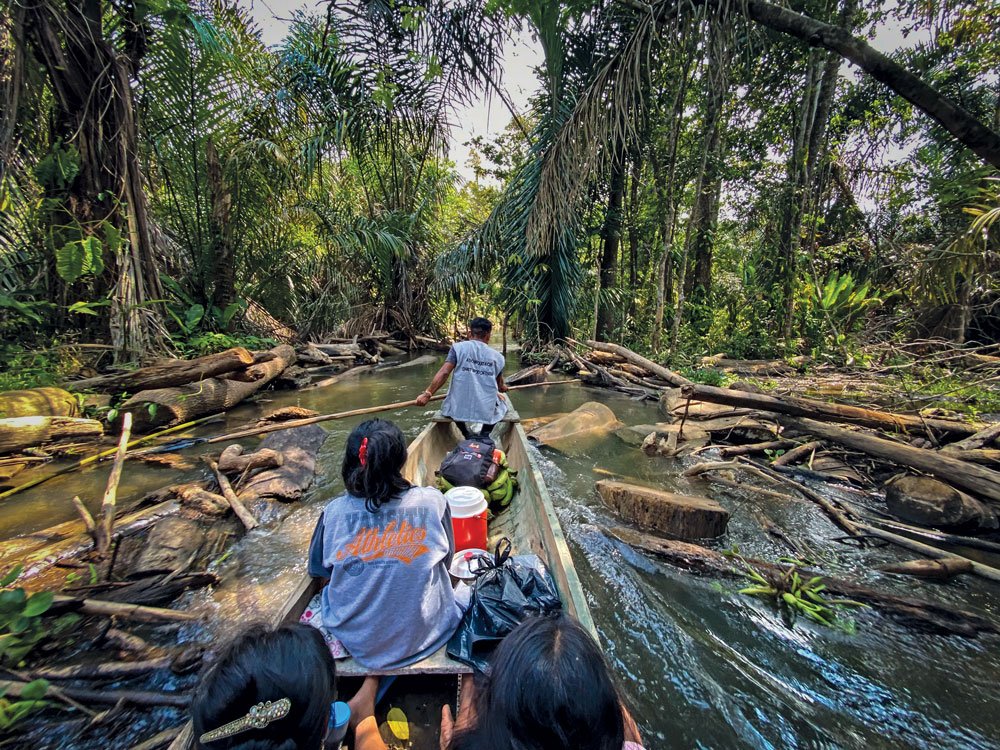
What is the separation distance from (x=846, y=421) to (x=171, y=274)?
962 cm

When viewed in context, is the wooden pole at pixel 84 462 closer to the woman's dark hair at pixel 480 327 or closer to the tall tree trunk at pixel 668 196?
the woman's dark hair at pixel 480 327

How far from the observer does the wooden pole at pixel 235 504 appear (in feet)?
10.9

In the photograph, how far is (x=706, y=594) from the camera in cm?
262

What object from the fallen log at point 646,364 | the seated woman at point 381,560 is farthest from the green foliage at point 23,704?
the fallen log at point 646,364

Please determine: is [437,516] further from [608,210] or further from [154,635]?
[608,210]

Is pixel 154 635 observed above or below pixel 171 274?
below

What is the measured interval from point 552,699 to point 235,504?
3.53 meters

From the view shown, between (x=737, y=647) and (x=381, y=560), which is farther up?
(x=381, y=560)

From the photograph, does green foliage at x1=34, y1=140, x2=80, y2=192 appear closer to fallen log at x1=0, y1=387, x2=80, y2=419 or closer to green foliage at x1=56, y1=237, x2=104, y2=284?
green foliage at x1=56, y1=237, x2=104, y2=284

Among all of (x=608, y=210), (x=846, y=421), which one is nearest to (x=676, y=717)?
(x=846, y=421)

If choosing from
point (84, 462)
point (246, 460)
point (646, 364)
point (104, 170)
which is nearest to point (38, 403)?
point (84, 462)

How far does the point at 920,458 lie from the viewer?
3.22m

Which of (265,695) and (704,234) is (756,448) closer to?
(265,695)

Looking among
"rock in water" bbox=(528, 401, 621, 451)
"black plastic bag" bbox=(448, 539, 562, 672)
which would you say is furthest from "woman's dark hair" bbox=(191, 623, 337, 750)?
"rock in water" bbox=(528, 401, 621, 451)
